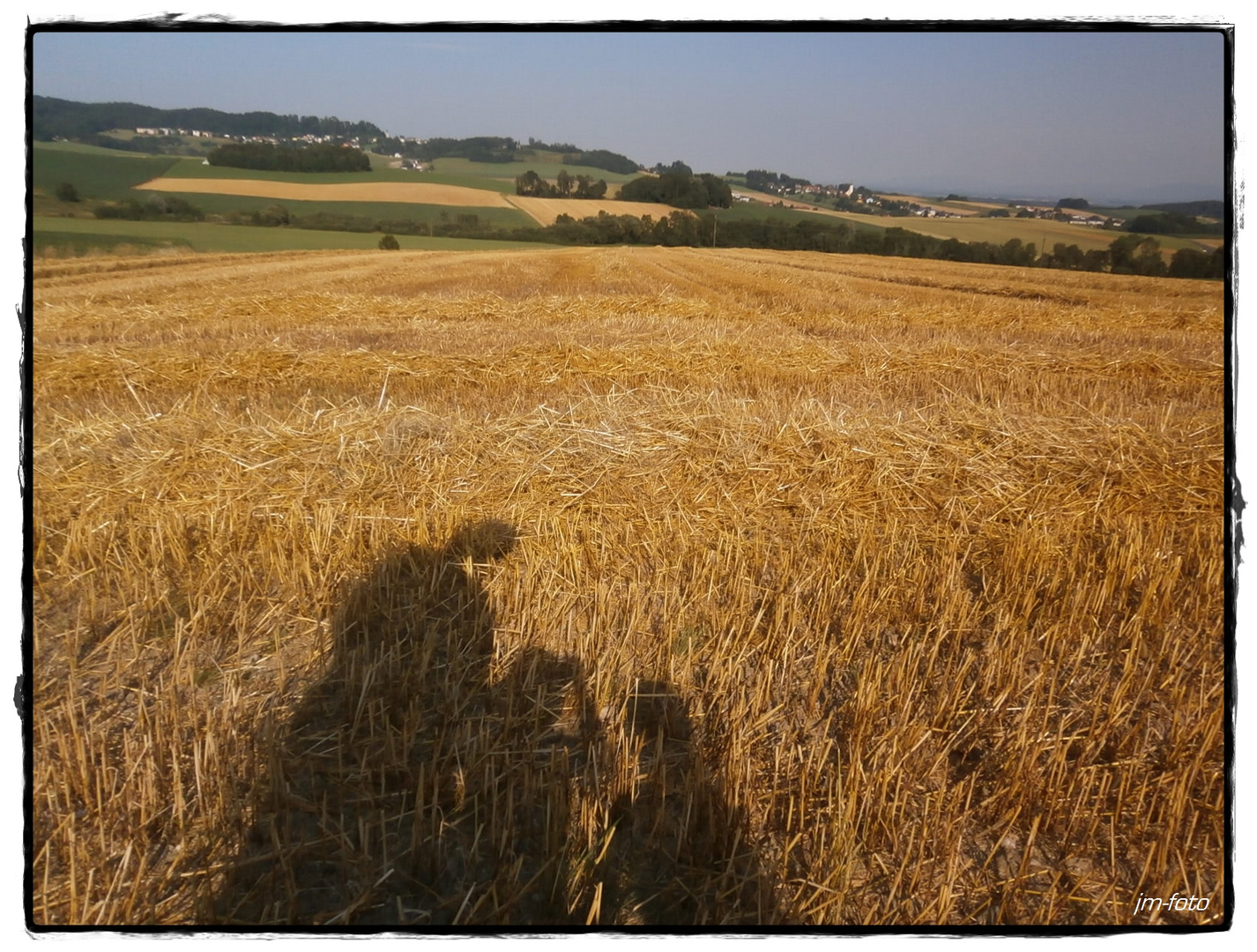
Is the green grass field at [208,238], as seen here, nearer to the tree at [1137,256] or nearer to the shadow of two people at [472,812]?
the shadow of two people at [472,812]

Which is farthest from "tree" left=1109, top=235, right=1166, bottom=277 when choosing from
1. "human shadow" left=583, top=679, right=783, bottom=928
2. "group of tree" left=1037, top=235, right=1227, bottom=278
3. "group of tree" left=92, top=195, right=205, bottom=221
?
"group of tree" left=92, top=195, right=205, bottom=221

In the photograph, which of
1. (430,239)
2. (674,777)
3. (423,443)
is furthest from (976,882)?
(430,239)

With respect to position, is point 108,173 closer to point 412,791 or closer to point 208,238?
point 208,238

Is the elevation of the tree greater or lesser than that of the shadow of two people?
greater

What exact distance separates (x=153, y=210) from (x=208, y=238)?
222 cm

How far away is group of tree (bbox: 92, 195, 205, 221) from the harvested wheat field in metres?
24.1

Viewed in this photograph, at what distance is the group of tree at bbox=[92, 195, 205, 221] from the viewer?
23.5 meters

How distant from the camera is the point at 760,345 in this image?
26.3 ft

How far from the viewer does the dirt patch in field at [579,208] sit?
1599 inches

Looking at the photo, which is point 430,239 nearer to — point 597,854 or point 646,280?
point 646,280

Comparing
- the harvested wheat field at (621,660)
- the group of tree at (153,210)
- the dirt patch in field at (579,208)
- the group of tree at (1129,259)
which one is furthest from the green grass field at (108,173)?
the group of tree at (1129,259)

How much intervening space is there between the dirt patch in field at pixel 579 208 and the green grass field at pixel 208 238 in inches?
177

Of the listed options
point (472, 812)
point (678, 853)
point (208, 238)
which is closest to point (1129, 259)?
point (678, 853)

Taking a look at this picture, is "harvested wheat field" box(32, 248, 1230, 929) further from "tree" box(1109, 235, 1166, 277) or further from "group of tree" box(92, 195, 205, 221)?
"group of tree" box(92, 195, 205, 221)
